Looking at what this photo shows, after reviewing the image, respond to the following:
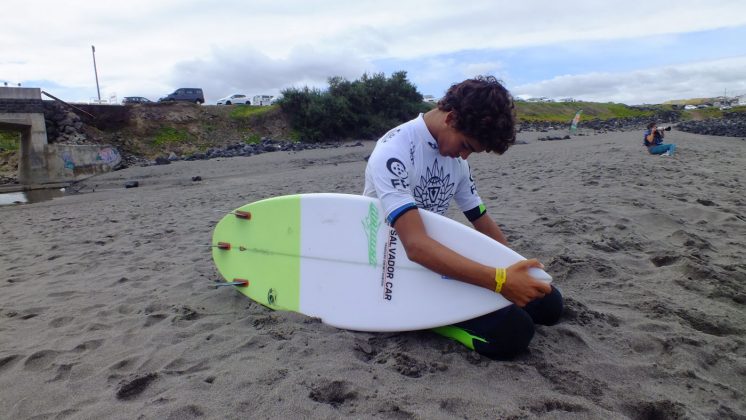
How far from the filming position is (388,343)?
2.60m

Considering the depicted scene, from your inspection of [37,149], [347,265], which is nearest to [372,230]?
[347,265]

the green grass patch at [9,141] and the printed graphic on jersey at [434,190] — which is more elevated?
the green grass patch at [9,141]

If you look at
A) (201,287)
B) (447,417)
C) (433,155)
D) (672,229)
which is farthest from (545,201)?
(447,417)

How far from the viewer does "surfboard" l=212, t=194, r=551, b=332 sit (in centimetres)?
250

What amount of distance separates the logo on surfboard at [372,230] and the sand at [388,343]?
1.44ft

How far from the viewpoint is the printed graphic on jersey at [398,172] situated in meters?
2.38

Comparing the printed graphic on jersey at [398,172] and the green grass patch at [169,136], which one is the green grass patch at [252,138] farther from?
the printed graphic on jersey at [398,172]

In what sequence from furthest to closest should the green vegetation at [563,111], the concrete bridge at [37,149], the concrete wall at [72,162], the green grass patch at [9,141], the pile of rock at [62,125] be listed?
the green vegetation at [563,111] < the green grass patch at [9,141] < the pile of rock at [62,125] < the concrete wall at [72,162] < the concrete bridge at [37,149]

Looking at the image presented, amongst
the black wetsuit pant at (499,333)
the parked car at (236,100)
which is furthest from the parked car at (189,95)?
the black wetsuit pant at (499,333)

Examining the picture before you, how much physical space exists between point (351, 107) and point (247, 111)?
6788mm

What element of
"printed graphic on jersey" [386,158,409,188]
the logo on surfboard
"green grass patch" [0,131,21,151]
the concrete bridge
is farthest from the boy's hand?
"green grass patch" [0,131,21,151]

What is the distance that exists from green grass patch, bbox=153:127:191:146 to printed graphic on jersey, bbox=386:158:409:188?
85.7 ft

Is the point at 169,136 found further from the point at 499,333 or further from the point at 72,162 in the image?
the point at 499,333

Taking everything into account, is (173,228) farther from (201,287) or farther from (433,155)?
(433,155)
